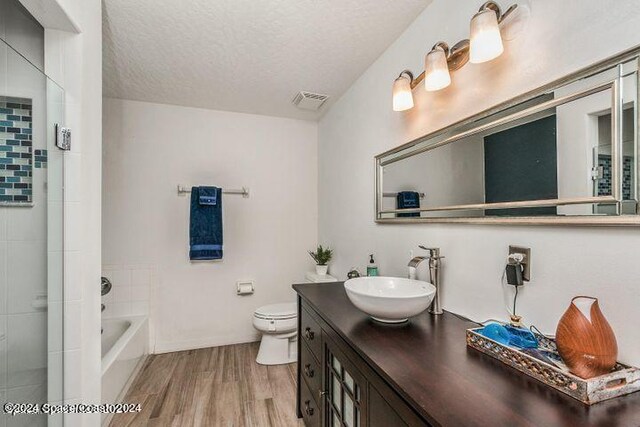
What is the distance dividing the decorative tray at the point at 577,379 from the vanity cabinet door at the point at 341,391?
451mm

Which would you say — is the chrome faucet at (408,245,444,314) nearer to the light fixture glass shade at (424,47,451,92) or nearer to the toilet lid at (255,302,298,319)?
the light fixture glass shade at (424,47,451,92)

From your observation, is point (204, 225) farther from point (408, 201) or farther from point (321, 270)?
point (408, 201)

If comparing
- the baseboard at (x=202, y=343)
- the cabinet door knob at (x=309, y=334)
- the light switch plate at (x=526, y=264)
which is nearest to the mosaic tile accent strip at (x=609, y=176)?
the light switch plate at (x=526, y=264)

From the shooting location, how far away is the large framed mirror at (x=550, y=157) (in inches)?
30.5

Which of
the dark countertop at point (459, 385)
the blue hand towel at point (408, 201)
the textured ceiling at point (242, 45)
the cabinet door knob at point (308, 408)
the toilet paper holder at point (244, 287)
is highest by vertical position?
the textured ceiling at point (242, 45)

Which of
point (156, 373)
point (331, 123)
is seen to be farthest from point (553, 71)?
point (156, 373)

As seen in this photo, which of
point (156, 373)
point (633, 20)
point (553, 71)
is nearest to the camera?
point (633, 20)

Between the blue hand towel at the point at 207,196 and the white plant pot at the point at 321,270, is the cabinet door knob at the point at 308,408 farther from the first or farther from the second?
the blue hand towel at the point at 207,196

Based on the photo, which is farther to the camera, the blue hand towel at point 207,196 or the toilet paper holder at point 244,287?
the toilet paper holder at point 244,287

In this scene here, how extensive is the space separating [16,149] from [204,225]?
1.55 m

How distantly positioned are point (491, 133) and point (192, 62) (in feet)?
6.40

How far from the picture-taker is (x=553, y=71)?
938mm

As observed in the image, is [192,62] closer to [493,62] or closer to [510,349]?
[493,62]

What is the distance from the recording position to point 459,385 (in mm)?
730
